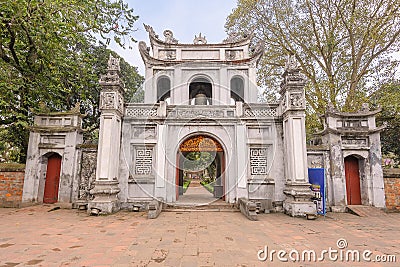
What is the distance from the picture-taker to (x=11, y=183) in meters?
8.81

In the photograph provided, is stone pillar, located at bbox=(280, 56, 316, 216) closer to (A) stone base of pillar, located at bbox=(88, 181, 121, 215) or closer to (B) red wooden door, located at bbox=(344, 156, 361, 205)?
(B) red wooden door, located at bbox=(344, 156, 361, 205)

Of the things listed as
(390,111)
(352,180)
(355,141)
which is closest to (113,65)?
(355,141)

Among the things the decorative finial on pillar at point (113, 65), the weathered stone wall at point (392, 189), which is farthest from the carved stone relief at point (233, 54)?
the weathered stone wall at point (392, 189)

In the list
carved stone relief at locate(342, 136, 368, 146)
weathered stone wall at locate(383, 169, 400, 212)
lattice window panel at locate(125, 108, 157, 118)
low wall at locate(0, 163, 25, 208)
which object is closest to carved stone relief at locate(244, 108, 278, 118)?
carved stone relief at locate(342, 136, 368, 146)

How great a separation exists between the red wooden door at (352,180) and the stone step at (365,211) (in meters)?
0.42

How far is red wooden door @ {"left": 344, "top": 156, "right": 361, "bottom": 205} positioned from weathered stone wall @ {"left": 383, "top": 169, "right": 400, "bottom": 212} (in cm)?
96

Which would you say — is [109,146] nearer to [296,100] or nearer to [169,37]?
[296,100]

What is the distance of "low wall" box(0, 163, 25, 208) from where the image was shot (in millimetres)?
8727

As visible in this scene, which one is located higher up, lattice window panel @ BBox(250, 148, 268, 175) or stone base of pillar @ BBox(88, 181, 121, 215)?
lattice window panel @ BBox(250, 148, 268, 175)

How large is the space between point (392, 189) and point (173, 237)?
28.8 feet

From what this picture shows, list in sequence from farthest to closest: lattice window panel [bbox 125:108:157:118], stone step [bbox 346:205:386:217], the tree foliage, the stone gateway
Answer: lattice window panel [bbox 125:108:157:118] < the stone gateway < stone step [bbox 346:205:386:217] < the tree foliage

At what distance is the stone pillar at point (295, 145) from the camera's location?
7637 millimetres

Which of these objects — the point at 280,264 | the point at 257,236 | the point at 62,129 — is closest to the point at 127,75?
the point at 62,129

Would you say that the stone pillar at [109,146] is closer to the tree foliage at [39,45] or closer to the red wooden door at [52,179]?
the tree foliage at [39,45]
